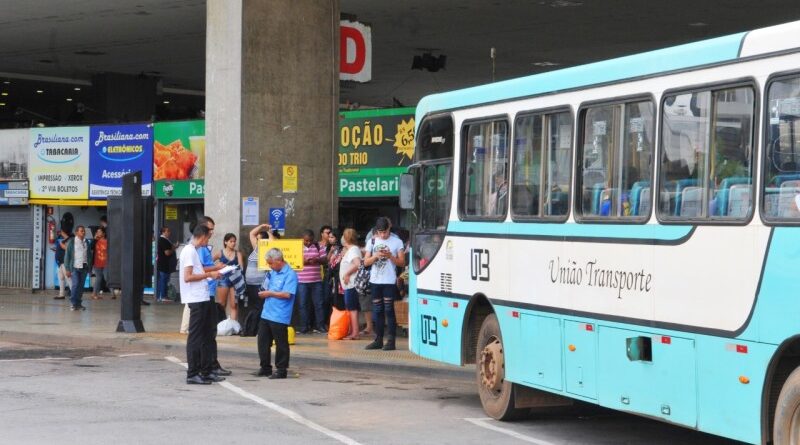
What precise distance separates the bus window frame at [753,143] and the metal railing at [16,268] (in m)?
25.3

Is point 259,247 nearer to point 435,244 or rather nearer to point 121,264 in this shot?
point 121,264

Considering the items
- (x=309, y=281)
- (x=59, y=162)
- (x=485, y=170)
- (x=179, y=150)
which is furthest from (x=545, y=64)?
(x=485, y=170)

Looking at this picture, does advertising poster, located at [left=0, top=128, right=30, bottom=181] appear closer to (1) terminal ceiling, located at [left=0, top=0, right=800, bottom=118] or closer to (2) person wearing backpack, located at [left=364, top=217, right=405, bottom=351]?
(1) terminal ceiling, located at [left=0, top=0, right=800, bottom=118]

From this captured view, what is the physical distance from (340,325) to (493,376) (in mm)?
7599

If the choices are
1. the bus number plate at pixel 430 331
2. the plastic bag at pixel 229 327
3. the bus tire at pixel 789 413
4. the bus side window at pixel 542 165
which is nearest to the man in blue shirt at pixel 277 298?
the bus number plate at pixel 430 331

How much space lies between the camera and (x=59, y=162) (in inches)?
1235

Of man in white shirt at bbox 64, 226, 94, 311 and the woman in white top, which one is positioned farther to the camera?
man in white shirt at bbox 64, 226, 94, 311

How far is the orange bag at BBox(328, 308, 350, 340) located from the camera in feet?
63.8

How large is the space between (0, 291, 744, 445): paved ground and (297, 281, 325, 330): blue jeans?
3.51 feet

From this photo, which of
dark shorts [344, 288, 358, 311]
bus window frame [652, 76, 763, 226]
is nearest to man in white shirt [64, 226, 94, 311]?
dark shorts [344, 288, 358, 311]

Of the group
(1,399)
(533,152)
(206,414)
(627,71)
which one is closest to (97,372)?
(1,399)

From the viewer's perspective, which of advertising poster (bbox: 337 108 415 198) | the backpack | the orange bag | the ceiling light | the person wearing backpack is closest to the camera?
the person wearing backpack

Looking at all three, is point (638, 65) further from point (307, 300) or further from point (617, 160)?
point (307, 300)

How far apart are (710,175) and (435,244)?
16.1 ft
